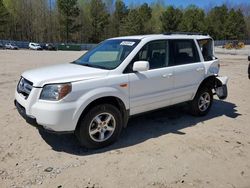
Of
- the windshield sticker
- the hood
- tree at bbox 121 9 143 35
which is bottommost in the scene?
the hood

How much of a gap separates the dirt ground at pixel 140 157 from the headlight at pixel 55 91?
0.94 metres

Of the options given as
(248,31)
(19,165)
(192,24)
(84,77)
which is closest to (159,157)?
(84,77)

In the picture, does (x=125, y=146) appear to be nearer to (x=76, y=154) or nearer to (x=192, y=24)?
(x=76, y=154)

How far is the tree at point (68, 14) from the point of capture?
7356cm

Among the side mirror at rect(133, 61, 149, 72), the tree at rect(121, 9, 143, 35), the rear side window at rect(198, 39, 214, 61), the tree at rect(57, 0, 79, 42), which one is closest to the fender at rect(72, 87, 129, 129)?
the side mirror at rect(133, 61, 149, 72)

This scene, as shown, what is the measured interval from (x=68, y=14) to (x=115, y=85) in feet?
242

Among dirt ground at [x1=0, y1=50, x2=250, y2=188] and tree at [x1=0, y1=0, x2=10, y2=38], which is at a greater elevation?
tree at [x1=0, y1=0, x2=10, y2=38]

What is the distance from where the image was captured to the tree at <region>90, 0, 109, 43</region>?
80.1 m

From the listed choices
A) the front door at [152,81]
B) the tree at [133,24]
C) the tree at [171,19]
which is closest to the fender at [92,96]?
the front door at [152,81]

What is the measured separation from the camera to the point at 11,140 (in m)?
5.05

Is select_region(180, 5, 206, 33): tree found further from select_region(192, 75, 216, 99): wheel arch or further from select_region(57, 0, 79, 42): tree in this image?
select_region(192, 75, 216, 99): wheel arch

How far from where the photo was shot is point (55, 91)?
4277mm

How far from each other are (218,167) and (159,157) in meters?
0.88

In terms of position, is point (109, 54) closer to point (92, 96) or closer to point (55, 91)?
point (92, 96)
